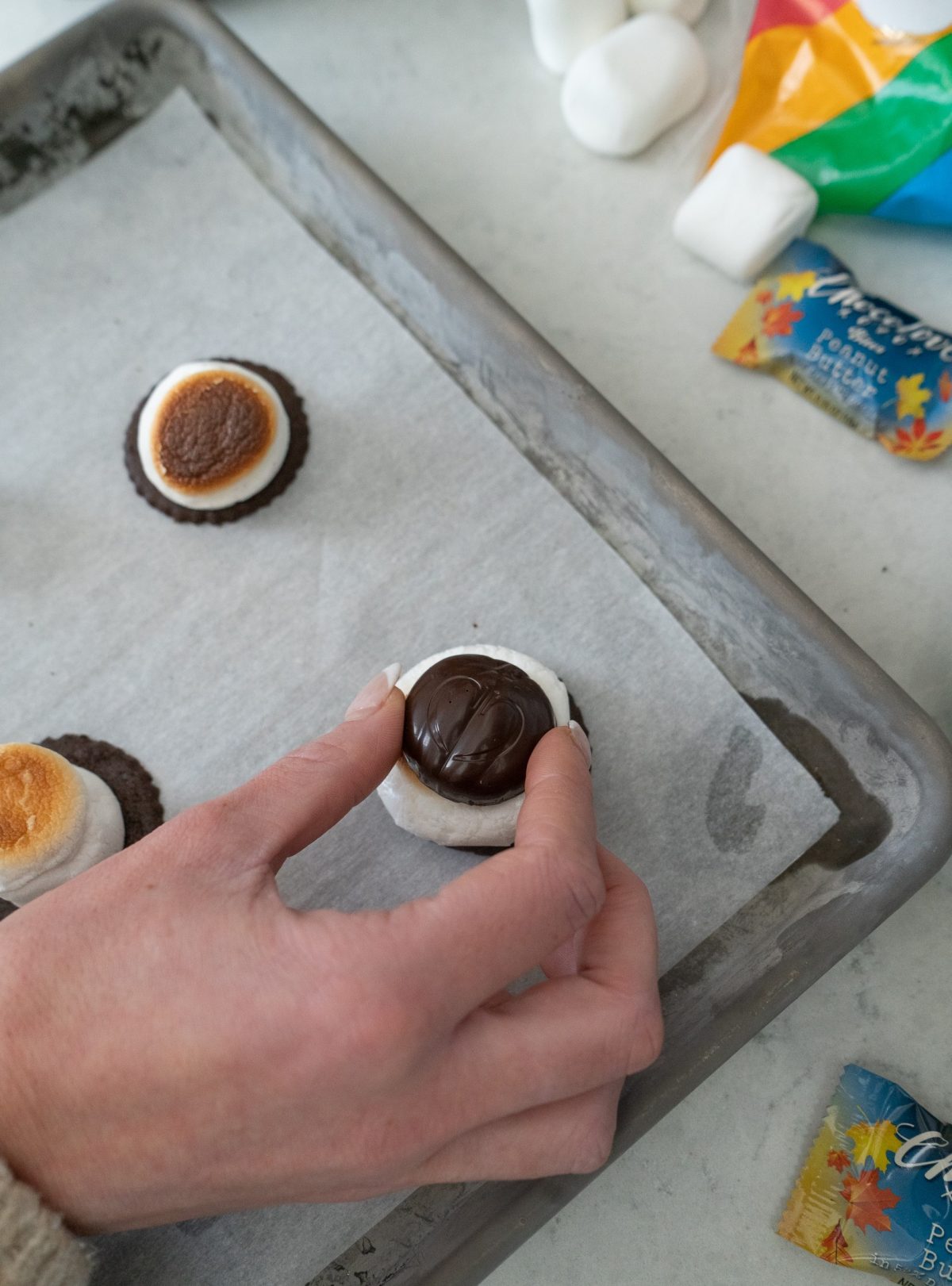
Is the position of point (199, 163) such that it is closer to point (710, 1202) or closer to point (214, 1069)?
point (214, 1069)

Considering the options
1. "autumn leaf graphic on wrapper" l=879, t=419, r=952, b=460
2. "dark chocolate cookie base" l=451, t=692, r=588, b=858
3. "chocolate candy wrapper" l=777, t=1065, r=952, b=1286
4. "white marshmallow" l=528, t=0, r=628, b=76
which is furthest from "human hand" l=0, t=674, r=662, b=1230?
"white marshmallow" l=528, t=0, r=628, b=76

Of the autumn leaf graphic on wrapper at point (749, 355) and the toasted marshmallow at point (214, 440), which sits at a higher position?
the toasted marshmallow at point (214, 440)

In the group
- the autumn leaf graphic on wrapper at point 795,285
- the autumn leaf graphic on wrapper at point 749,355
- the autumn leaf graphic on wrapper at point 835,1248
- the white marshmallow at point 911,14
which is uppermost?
the white marshmallow at point 911,14

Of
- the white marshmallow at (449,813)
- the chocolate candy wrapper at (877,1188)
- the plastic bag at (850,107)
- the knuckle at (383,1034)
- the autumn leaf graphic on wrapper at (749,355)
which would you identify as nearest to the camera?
the knuckle at (383,1034)

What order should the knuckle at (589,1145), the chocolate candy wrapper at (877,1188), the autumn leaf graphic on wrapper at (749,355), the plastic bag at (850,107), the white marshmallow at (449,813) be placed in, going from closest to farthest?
the knuckle at (589,1145)
the chocolate candy wrapper at (877,1188)
the white marshmallow at (449,813)
the plastic bag at (850,107)
the autumn leaf graphic on wrapper at (749,355)

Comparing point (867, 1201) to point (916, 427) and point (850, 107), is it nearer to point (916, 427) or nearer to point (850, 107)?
point (916, 427)

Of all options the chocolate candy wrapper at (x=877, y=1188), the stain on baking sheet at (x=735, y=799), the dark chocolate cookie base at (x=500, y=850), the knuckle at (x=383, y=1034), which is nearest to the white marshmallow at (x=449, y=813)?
the dark chocolate cookie base at (x=500, y=850)

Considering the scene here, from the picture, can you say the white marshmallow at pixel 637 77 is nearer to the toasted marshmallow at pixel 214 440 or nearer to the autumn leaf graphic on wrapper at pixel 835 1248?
the toasted marshmallow at pixel 214 440

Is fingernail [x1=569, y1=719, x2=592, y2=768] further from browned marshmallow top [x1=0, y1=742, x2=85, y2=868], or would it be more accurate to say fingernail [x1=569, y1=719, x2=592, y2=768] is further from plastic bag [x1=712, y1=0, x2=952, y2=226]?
plastic bag [x1=712, y1=0, x2=952, y2=226]
